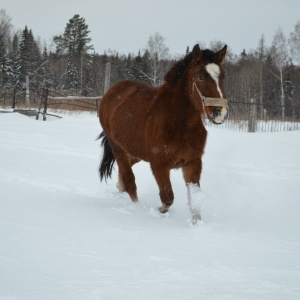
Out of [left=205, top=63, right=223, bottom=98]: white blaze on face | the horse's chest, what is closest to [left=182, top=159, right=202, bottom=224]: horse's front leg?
the horse's chest

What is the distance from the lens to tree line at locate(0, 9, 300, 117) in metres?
36.1

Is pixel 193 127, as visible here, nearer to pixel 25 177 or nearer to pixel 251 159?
pixel 25 177

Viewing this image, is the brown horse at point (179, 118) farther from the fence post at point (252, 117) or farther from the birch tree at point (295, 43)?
the birch tree at point (295, 43)

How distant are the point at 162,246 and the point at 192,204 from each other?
46.4 inches

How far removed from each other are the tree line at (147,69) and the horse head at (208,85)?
31.3 meters

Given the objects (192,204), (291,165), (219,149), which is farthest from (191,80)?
(219,149)

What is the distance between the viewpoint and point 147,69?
45.5 meters

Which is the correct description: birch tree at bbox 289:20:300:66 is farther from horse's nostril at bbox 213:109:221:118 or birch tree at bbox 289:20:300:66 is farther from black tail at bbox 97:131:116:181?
horse's nostril at bbox 213:109:221:118

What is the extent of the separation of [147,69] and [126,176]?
4183 cm

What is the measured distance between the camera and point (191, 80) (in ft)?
13.1

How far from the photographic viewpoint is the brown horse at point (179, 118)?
12.0 feet

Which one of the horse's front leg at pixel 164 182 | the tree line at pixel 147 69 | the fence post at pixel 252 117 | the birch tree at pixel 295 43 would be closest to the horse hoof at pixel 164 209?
the horse's front leg at pixel 164 182

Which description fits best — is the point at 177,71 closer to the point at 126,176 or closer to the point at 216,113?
the point at 216,113

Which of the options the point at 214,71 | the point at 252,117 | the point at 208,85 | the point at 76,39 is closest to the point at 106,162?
the point at 208,85
